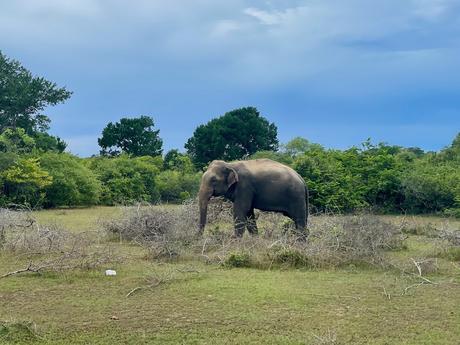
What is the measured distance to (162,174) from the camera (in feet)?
119

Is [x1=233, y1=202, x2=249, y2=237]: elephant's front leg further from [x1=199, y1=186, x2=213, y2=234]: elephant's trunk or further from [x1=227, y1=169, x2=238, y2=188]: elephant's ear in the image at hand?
[x1=199, y1=186, x2=213, y2=234]: elephant's trunk

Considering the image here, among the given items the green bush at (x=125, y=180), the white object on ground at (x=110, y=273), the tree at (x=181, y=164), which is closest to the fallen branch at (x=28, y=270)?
the white object on ground at (x=110, y=273)

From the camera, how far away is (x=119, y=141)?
5362 centimetres

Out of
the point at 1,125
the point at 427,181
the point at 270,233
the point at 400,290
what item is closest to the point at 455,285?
the point at 400,290

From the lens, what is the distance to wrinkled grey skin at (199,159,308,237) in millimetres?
14570

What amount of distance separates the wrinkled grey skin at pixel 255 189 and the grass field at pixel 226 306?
3.86m

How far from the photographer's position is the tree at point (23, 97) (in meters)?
40.5

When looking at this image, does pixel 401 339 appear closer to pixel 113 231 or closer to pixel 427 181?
pixel 113 231

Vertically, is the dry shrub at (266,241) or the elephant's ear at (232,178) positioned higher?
the elephant's ear at (232,178)

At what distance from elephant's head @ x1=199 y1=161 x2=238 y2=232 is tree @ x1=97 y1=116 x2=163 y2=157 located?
1531 inches

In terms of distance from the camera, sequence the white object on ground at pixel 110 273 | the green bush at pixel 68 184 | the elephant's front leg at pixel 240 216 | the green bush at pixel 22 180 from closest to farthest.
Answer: the white object on ground at pixel 110 273 < the elephant's front leg at pixel 240 216 < the green bush at pixel 22 180 < the green bush at pixel 68 184

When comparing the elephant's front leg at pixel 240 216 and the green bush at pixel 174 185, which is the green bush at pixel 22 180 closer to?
the green bush at pixel 174 185

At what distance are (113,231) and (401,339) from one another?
9.46 meters

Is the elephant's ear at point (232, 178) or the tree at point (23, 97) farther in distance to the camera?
the tree at point (23, 97)
